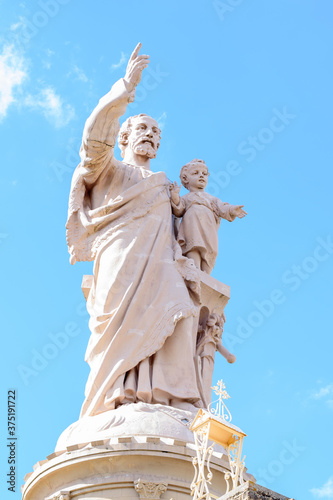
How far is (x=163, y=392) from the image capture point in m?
14.1

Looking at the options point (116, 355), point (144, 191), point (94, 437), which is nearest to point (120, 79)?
point (144, 191)

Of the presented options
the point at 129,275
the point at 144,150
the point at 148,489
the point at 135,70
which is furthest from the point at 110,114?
the point at 148,489

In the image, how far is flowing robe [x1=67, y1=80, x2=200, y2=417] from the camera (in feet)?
46.4

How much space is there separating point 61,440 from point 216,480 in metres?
2.43

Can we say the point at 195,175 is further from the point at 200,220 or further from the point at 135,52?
the point at 135,52

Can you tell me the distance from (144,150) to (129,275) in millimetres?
2812

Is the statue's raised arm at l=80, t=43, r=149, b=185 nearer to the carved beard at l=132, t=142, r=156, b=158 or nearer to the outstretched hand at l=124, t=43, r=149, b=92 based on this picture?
the outstretched hand at l=124, t=43, r=149, b=92

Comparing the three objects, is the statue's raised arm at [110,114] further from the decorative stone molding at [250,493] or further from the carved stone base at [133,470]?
the decorative stone molding at [250,493]

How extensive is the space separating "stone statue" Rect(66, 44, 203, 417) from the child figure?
0.27 m

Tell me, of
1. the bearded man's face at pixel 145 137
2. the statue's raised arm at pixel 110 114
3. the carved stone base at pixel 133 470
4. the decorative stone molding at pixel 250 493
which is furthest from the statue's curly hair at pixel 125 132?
the decorative stone molding at pixel 250 493

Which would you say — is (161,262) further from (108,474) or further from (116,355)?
(108,474)

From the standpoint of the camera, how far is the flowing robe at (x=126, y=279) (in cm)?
1416

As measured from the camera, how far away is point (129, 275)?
14.9 m

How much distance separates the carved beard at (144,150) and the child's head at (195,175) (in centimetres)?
71
